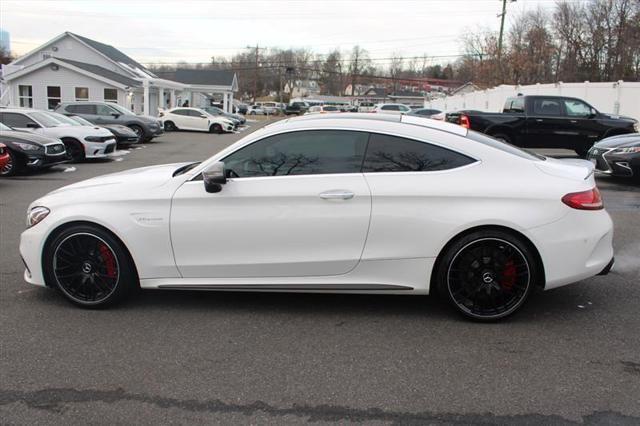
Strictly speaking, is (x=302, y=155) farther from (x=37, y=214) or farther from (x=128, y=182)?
(x=37, y=214)

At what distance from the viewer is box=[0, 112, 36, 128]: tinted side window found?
15.2 m

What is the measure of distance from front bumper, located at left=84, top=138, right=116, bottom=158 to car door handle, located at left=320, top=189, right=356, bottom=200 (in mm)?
13383

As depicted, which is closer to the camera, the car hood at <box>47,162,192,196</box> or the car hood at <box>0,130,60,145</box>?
the car hood at <box>47,162,192,196</box>

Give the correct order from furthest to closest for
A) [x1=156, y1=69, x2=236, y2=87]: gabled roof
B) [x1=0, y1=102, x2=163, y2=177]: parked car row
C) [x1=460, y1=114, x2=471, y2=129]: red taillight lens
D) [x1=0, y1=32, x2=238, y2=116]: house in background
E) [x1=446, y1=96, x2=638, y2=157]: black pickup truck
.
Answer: [x1=156, y1=69, x2=236, y2=87]: gabled roof, [x1=0, y1=32, x2=238, y2=116]: house in background, [x1=446, y1=96, x2=638, y2=157]: black pickup truck, [x1=460, y1=114, x2=471, y2=129]: red taillight lens, [x1=0, y1=102, x2=163, y2=177]: parked car row

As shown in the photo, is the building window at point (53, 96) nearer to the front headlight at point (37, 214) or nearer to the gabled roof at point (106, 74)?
the gabled roof at point (106, 74)

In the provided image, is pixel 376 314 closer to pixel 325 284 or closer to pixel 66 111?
pixel 325 284

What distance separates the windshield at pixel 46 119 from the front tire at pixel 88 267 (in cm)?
1276

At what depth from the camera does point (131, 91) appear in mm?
37906

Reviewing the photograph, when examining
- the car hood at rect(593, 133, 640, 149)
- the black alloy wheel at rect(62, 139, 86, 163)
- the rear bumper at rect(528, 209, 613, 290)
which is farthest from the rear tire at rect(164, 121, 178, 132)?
the rear bumper at rect(528, 209, 613, 290)

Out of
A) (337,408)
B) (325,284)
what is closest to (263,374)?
(337,408)

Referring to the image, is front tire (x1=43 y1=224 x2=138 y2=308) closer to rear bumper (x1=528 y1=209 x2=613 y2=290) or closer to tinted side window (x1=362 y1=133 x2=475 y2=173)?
tinted side window (x1=362 y1=133 x2=475 y2=173)

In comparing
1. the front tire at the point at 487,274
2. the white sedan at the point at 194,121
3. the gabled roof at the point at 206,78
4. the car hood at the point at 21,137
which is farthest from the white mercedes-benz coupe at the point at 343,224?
the gabled roof at the point at 206,78

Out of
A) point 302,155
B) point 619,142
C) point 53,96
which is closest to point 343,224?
point 302,155

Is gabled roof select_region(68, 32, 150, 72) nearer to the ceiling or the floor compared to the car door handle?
nearer to the ceiling
